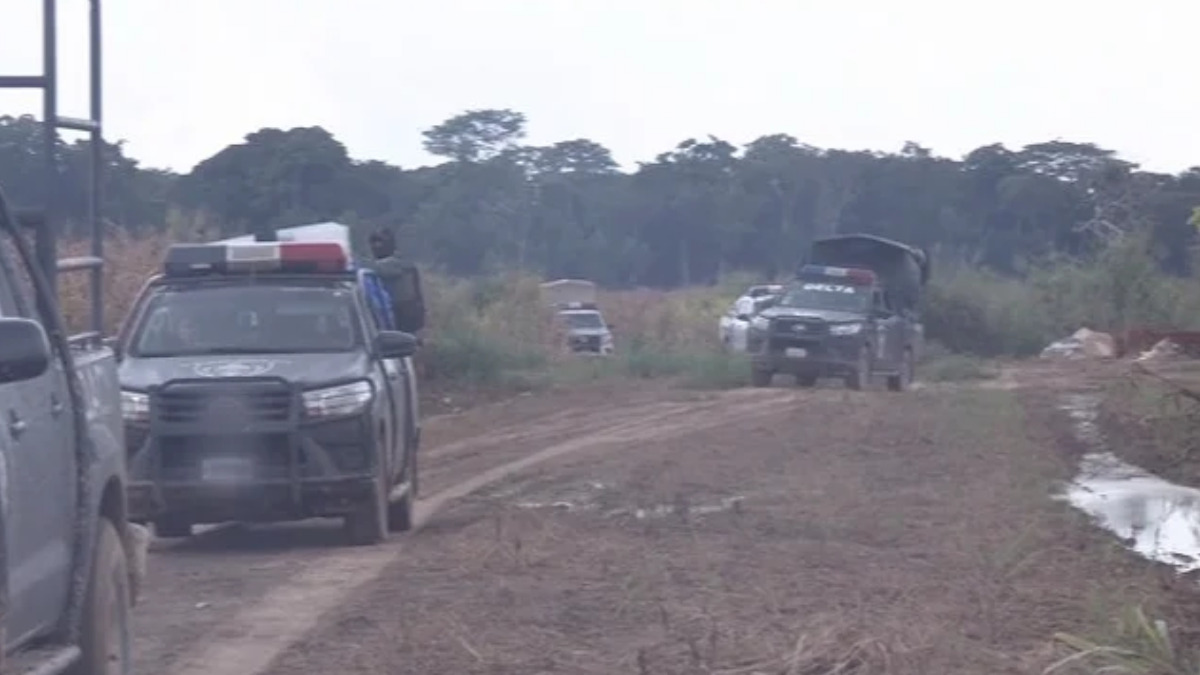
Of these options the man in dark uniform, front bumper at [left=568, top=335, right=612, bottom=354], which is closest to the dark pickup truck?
the man in dark uniform

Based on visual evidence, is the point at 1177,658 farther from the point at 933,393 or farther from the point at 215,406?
the point at 933,393

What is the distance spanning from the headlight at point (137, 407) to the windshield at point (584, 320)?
3438 cm

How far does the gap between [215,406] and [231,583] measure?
154 cm

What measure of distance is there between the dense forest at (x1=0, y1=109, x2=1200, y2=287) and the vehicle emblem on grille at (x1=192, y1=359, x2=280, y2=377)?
2951 cm

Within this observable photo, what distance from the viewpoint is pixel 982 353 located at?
2005 inches

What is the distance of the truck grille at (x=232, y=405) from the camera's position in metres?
13.5

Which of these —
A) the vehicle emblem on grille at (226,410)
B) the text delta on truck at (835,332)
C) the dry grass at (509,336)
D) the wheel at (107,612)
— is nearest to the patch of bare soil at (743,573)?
the wheel at (107,612)

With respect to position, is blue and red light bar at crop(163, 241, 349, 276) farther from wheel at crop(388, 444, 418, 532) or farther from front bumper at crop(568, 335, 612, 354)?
front bumper at crop(568, 335, 612, 354)

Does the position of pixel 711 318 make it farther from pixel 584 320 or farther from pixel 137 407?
pixel 137 407

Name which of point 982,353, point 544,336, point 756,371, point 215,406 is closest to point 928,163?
point 982,353

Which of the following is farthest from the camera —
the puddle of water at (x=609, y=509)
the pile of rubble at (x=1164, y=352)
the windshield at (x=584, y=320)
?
the windshield at (x=584, y=320)

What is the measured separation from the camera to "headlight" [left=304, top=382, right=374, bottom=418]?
13580 mm

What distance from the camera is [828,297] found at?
35.3 meters

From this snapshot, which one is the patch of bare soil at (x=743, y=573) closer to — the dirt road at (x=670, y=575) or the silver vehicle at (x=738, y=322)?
the dirt road at (x=670, y=575)
